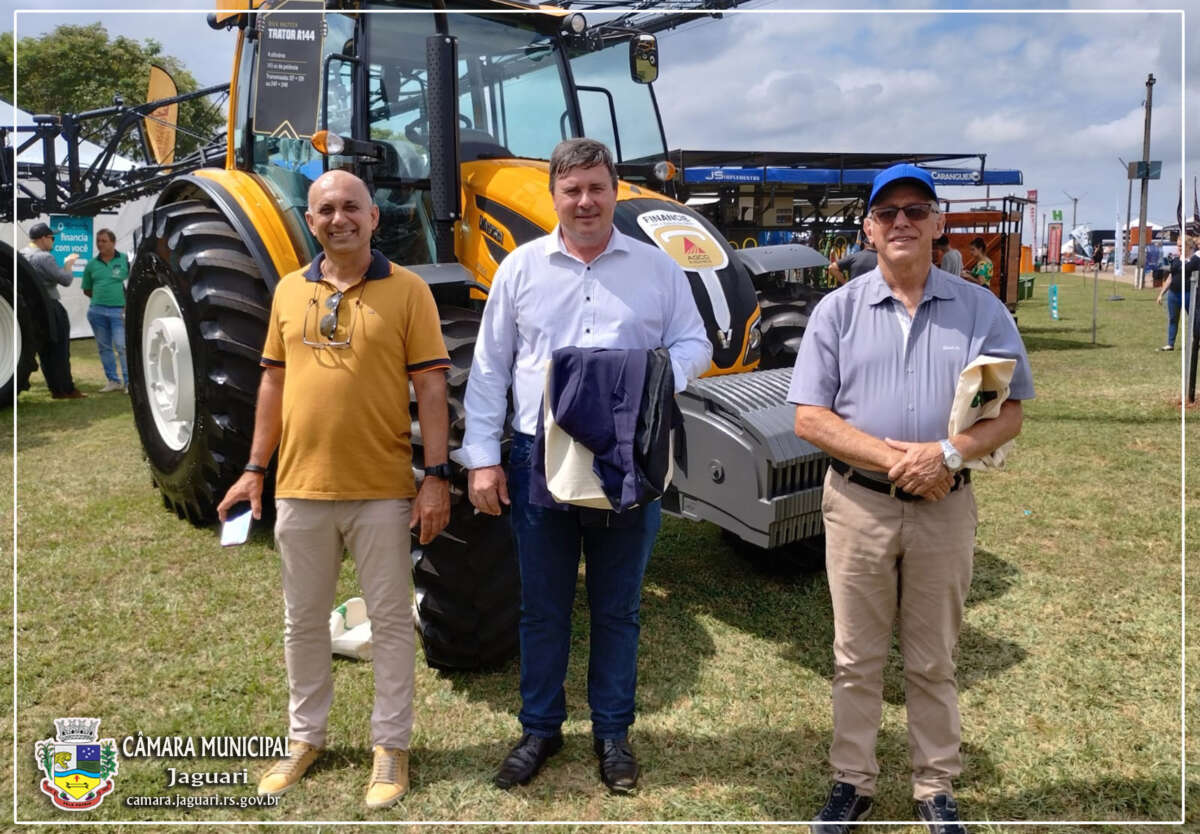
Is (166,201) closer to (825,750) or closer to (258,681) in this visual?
(258,681)

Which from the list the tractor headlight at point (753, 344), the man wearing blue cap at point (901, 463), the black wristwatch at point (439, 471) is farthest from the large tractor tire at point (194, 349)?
the man wearing blue cap at point (901, 463)

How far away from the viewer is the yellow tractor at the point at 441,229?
3.13 meters

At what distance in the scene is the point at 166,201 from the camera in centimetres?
527

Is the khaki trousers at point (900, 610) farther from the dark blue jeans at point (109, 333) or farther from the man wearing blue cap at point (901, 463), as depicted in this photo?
the dark blue jeans at point (109, 333)

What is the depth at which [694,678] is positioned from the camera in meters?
3.36

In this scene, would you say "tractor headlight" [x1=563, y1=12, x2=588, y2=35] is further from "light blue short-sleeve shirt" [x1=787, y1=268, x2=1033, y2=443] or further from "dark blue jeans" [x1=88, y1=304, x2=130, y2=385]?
"dark blue jeans" [x1=88, y1=304, x2=130, y2=385]

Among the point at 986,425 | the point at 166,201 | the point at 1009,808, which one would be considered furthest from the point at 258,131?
the point at 1009,808

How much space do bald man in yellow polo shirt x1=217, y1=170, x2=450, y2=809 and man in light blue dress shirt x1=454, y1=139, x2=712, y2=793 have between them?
17cm

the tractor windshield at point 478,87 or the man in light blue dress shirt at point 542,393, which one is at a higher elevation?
the tractor windshield at point 478,87

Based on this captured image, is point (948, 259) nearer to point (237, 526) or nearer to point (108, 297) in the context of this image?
point (108, 297)

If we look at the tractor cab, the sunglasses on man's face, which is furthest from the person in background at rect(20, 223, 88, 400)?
the sunglasses on man's face

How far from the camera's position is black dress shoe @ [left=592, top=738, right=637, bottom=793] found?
2672mm

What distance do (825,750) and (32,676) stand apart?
2.77 meters

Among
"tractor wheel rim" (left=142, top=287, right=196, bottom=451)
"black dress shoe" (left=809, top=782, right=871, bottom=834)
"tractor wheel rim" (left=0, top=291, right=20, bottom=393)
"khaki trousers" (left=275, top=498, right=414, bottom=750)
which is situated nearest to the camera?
"black dress shoe" (left=809, top=782, right=871, bottom=834)
